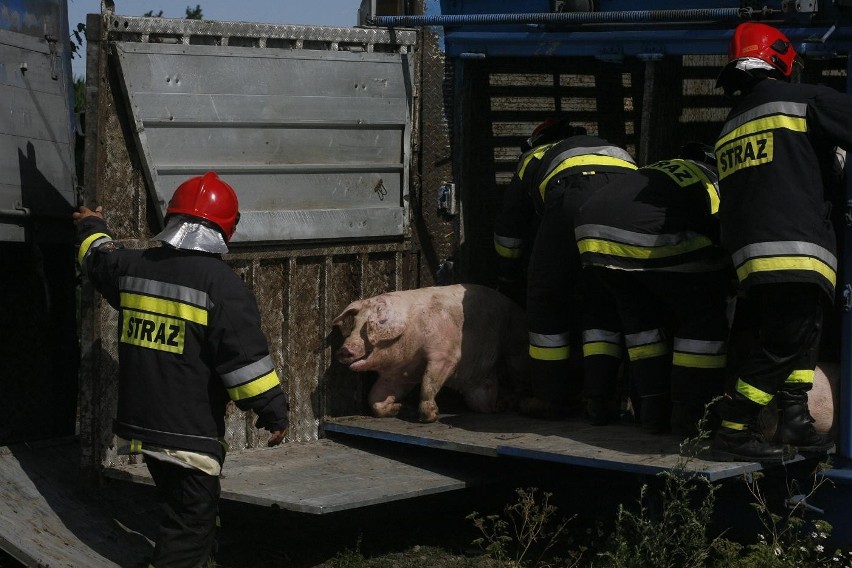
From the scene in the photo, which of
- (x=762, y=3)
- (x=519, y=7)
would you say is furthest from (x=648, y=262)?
(x=519, y=7)

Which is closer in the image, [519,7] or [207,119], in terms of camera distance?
[207,119]

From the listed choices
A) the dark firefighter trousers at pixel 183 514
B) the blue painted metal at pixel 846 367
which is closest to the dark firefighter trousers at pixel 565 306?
the blue painted metal at pixel 846 367

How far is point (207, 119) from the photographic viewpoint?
245 inches

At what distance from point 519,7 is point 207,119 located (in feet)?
6.68

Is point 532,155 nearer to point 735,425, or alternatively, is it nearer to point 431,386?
point 431,386

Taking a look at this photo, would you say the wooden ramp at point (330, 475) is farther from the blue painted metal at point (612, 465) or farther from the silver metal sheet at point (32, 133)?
the silver metal sheet at point (32, 133)

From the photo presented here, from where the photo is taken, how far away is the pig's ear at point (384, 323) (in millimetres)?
6641

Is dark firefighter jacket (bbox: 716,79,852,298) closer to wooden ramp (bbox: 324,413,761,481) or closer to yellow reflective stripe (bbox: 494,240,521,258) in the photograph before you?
wooden ramp (bbox: 324,413,761,481)

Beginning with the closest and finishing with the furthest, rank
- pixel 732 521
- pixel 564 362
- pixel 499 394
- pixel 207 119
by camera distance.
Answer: pixel 732 521
pixel 207 119
pixel 564 362
pixel 499 394

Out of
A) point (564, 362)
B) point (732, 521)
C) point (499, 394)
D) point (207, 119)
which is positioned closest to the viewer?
point (732, 521)

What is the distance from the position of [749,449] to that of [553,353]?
1.52 metres

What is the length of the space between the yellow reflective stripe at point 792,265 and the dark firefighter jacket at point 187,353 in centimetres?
204

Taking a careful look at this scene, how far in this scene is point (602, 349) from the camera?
644cm

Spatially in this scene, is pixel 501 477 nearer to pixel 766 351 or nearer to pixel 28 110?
pixel 766 351
